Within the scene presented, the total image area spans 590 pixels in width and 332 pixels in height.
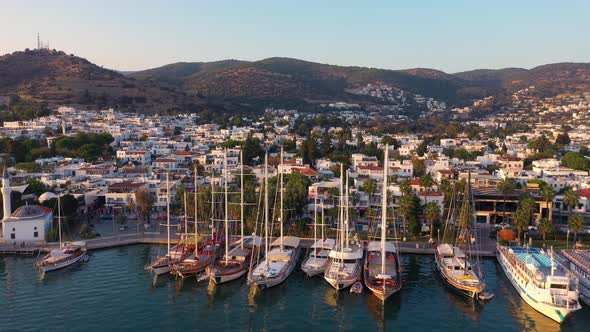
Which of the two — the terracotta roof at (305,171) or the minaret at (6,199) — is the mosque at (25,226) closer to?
the minaret at (6,199)

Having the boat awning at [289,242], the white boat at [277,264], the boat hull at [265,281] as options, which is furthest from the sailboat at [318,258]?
the boat hull at [265,281]

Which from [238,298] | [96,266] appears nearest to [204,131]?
[96,266]

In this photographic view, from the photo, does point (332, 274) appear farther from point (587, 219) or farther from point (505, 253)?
point (587, 219)

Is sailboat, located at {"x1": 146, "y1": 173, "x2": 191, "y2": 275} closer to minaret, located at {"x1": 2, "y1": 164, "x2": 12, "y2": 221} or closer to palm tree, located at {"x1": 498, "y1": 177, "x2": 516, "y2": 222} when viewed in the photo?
minaret, located at {"x1": 2, "y1": 164, "x2": 12, "y2": 221}

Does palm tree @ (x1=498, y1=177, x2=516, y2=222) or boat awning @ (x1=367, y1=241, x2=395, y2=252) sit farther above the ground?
palm tree @ (x1=498, y1=177, x2=516, y2=222)

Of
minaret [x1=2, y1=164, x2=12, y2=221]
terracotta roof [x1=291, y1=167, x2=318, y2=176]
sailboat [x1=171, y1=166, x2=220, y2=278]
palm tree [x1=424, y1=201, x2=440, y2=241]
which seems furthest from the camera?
terracotta roof [x1=291, y1=167, x2=318, y2=176]

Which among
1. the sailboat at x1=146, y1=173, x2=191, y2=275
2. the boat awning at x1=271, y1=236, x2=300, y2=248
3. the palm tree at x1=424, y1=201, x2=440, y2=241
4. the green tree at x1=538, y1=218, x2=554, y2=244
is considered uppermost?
the palm tree at x1=424, y1=201, x2=440, y2=241

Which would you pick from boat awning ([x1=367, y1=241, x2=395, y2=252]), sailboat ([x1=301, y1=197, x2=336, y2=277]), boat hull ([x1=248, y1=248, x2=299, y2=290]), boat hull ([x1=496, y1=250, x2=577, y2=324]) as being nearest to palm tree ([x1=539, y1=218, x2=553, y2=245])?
boat hull ([x1=496, y1=250, x2=577, y2=324])
